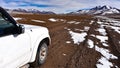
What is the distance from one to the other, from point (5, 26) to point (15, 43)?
439mm

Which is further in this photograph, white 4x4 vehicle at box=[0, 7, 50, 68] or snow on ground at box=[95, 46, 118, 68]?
snow on ground at box=[95, 46, 118, 68]

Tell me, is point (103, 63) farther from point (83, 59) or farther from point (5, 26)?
point (5, 26)

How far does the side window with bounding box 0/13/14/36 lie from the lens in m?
4.86

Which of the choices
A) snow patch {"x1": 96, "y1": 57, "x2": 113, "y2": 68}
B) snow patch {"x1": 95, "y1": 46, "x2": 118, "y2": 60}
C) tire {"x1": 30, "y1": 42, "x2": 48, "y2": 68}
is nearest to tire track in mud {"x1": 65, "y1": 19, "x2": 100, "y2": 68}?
snow patch {"x1": 96, "y1": 57, "x2": 113, "y2": 68}

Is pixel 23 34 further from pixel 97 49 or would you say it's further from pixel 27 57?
pixel 97 49

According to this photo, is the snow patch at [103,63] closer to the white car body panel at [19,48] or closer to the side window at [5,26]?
the white car body panel at [19,48]

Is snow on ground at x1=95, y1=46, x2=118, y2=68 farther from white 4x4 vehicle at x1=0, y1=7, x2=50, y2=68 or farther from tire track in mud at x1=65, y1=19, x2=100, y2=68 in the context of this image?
white 4x4 vehicle at x1=0, y1=7, x2=50, y2=68

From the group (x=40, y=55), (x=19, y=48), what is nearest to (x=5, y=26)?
→ (x=19, y=48)

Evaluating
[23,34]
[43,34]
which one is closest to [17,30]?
[23,34]

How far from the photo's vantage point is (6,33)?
4.80m

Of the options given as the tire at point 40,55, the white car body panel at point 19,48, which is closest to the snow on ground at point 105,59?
the tire at point 40,55

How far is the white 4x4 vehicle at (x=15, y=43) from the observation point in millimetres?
4637

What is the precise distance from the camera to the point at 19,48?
17.0ft

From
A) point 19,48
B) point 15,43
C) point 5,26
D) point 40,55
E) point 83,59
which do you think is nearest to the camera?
point 15,43
